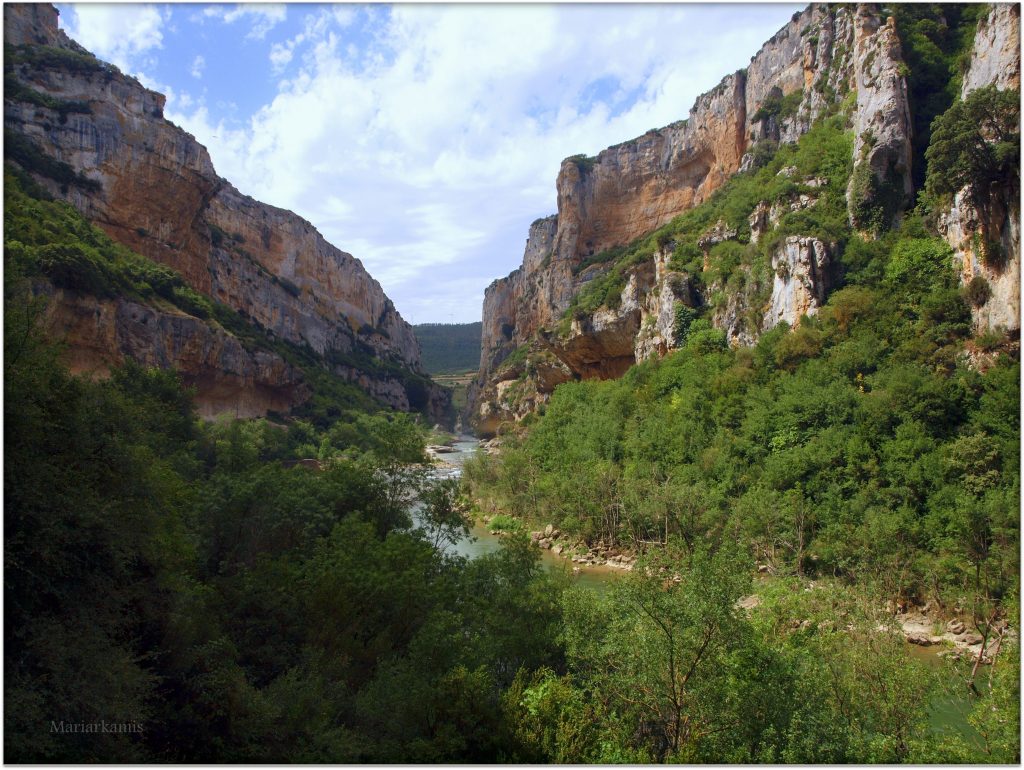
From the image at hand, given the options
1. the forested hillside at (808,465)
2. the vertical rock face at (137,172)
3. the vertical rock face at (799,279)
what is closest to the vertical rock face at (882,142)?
the forested hillside at (808,465)

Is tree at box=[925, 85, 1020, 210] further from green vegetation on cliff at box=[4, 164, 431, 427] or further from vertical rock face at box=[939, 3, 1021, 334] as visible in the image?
green vegetation on cliff at box=[4, 164, 431, 427]

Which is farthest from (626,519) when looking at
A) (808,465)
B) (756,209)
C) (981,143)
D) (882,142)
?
(882,142)

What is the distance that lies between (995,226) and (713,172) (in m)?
38.9

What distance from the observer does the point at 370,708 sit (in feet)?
32.7

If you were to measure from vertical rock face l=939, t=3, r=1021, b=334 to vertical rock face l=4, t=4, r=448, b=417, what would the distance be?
205 ft

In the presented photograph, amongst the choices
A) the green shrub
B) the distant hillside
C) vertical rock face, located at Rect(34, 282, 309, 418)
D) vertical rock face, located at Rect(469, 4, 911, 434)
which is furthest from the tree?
the distant hillside

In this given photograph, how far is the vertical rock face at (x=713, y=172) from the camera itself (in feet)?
109

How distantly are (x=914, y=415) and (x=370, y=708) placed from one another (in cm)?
2360

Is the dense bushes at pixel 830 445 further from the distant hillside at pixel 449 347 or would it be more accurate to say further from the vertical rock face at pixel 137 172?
the distant hillside at pixel 449 347

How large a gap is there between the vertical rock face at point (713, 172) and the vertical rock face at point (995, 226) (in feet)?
14.3

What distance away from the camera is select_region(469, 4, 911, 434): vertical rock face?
33344mm

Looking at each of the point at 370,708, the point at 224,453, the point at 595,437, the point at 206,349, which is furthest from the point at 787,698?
the point at 206,349

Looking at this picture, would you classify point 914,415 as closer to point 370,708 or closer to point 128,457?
point 370,708

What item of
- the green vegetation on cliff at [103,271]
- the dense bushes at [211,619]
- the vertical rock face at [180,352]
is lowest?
the dense bushes at [211,619]
